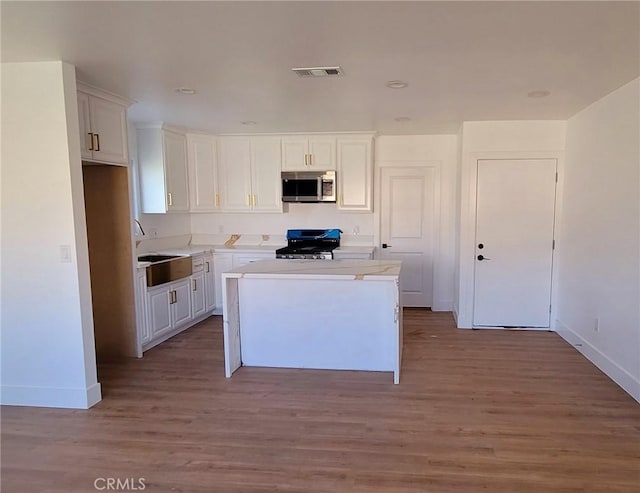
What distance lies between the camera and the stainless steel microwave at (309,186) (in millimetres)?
5320

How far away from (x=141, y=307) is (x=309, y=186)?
2.44 metres

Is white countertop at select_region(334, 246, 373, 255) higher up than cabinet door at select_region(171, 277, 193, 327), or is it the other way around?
white countertop at select_region(334, 246, 373, 255)

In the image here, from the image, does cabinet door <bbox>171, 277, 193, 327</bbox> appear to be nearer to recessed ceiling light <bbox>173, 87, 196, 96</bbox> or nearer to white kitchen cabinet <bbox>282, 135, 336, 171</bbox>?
white kitchen cabinet <bbox>282, 135, 336, 171</bbox>

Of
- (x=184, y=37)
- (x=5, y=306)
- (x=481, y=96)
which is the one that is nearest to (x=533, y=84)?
(x=481, y=96)

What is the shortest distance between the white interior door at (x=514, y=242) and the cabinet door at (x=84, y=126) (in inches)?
149

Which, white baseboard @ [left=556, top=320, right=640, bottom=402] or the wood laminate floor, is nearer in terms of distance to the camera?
the wood laminate floor

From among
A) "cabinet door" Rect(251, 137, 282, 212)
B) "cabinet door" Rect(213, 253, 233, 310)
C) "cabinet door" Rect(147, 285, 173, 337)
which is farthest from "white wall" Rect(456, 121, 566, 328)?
"cabinet door" Rect(147, 285, 173, 337)

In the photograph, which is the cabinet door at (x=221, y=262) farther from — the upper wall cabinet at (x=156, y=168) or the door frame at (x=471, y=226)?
the door frame at (x=471, y=226)

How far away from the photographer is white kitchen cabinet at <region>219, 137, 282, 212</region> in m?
5.48

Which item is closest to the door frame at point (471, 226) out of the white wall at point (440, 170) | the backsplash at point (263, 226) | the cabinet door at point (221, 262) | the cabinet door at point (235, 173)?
the white wall at point (440, 170)

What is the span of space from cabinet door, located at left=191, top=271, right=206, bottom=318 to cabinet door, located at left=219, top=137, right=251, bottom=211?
1054mm

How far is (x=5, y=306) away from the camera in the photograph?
299 cm

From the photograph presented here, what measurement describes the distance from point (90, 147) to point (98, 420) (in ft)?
6.41

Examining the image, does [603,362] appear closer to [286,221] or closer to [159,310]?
[286,221]
